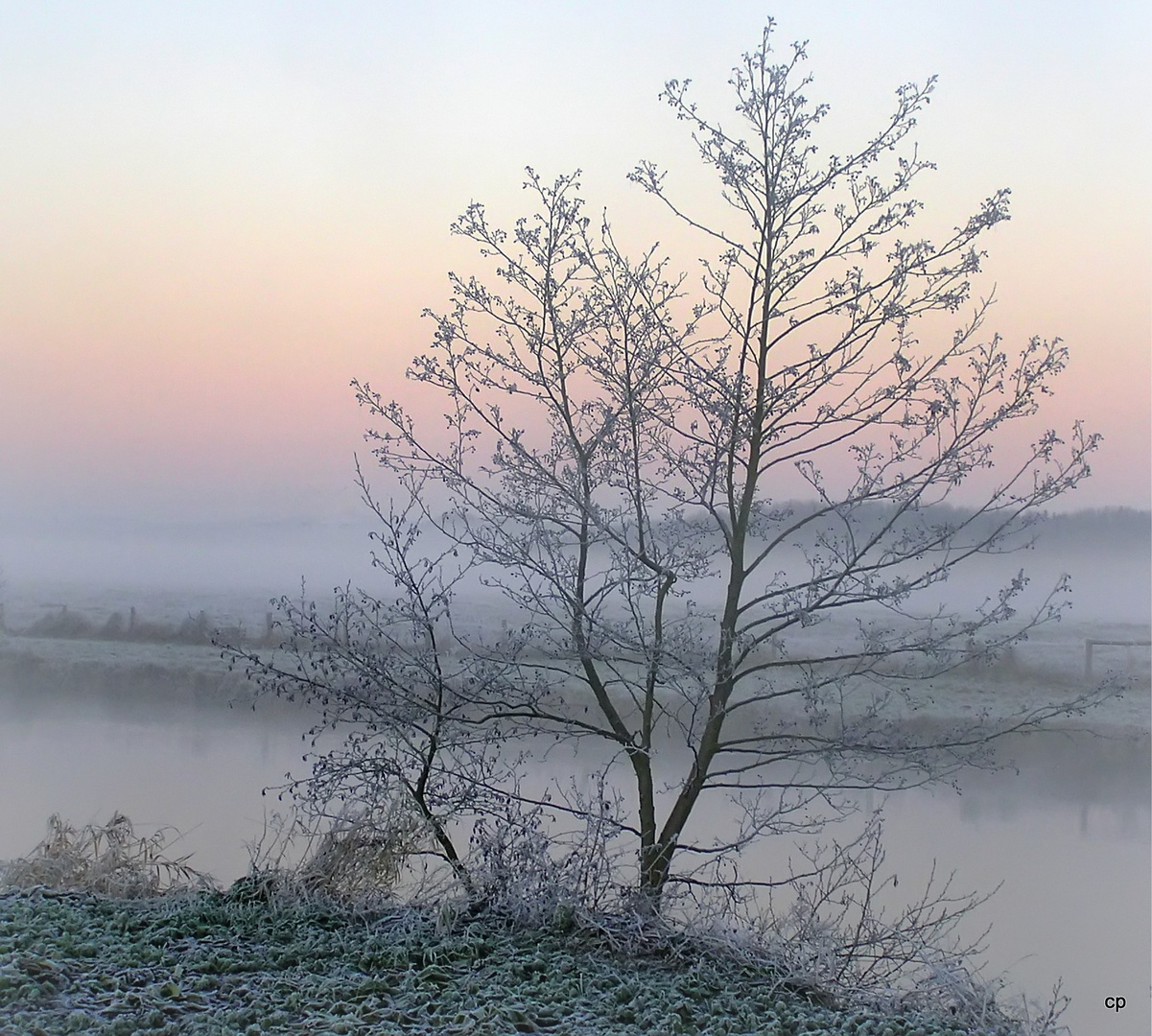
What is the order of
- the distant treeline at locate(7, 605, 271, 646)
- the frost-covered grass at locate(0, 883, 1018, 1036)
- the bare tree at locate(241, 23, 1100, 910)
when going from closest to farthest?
the frost-covered grass at locate(0, 883, 1018, 1036)
the bare tree at locate(241, 23, 1100, 910)
the distant treeline at locate(7, 605, 271, 646)

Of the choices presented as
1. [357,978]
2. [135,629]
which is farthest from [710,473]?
[135,629]

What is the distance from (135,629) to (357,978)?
2.57 metres

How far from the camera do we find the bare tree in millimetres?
3184

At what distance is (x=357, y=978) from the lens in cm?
256

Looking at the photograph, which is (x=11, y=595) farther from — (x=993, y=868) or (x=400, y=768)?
(x=993, y=868)

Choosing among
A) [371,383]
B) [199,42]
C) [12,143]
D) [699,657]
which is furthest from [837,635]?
[12,143]

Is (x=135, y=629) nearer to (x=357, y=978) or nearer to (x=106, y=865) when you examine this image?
(x=106, y=865)

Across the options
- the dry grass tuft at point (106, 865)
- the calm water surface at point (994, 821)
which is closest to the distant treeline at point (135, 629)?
the calm water surface at point (994, 821)

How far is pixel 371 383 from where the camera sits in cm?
363

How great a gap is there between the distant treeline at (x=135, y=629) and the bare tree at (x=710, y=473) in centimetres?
116

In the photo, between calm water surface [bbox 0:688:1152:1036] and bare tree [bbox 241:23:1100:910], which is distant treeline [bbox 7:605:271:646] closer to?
calm water surface [bbox 0:688:1152:1036]

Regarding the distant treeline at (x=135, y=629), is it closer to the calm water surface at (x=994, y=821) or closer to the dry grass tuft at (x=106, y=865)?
the calm water surface at (x=994, y=821)

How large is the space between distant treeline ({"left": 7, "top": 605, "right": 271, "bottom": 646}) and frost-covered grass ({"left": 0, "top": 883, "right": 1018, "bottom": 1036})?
156 centimetres

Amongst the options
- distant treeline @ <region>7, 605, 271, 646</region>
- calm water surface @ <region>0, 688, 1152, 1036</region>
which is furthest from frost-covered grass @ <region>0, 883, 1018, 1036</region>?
distant treeline @ <region>7, 605, 271, 646</region>
